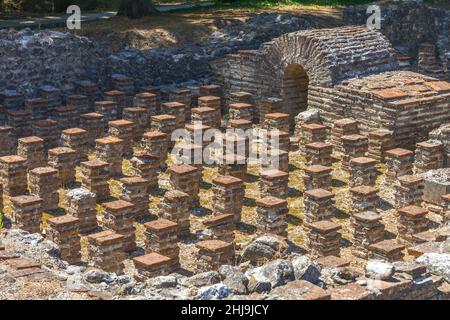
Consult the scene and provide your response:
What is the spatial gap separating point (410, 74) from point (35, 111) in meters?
7.34

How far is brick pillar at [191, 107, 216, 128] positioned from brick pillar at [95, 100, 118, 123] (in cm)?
159

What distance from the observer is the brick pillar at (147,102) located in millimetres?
19125

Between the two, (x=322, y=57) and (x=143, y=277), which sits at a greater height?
(x=322, y=57)

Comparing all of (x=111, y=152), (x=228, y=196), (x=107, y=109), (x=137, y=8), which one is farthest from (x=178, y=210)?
(x=137, y=8)

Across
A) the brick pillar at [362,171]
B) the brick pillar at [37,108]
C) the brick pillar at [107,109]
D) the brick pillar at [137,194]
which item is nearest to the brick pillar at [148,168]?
the brick pillar at [137,194]

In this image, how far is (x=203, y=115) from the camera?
60.9 ft

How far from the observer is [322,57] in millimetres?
18547

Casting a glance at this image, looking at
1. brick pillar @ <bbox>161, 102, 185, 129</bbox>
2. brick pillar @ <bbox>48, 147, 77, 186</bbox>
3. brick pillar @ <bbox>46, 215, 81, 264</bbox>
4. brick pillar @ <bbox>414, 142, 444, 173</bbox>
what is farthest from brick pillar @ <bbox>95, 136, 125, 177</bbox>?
brick pillar @ <bbox>414, 142, 444, 173</bbox>

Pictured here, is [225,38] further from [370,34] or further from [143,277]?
[143,277]

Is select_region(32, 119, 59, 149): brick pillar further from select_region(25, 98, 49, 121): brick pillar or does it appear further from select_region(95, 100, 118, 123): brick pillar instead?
select_region(95, 100, 118, 123): brick pillar

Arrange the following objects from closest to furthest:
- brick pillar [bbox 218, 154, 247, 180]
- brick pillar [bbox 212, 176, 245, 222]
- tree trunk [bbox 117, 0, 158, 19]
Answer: brick pillar [bbox 212, 176, 245, 222], brick pillar [bbox 218, 154, 247, 180], tree trunk [bbox 117, 0, 158, 19]

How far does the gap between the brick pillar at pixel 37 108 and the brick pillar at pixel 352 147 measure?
589cm

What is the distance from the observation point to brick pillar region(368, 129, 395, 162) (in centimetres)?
1702

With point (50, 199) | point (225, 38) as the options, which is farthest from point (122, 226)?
point (225, 38)
